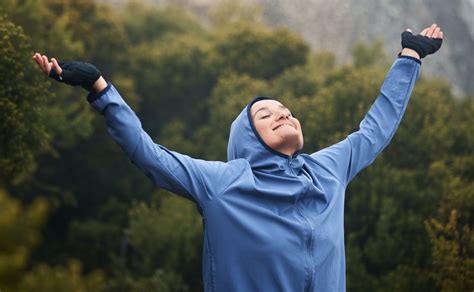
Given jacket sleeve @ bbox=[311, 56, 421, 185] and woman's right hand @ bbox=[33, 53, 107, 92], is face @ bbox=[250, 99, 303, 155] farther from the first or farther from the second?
woman's right hand @ bbox=[33, 53, 107, 92]

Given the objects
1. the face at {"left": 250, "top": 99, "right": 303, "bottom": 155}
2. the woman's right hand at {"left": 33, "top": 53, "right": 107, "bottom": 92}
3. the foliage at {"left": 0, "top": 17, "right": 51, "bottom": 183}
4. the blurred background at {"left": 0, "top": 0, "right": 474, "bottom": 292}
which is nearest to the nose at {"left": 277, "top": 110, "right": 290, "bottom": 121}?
the face at {"left": 250, "top": 99, "right": 303, "bottom": 155}

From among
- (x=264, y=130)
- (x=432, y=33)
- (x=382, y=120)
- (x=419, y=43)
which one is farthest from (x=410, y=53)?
(x=264, y=130)

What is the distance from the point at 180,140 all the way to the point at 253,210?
18523mm

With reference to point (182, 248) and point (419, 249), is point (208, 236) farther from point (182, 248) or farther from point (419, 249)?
point (182, 248)

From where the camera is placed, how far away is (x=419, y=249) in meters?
15.2

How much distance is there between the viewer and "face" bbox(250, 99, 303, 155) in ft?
16.6

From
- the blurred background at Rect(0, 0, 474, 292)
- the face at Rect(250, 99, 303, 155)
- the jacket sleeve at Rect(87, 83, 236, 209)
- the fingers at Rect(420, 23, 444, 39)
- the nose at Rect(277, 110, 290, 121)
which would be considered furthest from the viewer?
the blurred background at Rect(0, 0, 474, 292)

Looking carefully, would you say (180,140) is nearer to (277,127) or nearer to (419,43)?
(419,43)

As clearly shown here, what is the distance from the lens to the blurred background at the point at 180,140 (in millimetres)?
12195

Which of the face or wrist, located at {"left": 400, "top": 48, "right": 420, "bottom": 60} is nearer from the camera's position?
the face

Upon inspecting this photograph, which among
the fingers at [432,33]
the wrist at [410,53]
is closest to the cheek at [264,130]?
the wrist at [410,53]

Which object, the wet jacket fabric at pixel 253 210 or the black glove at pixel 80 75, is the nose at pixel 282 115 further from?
the black glove at pixel 80 75

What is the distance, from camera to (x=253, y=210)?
4.84 metres

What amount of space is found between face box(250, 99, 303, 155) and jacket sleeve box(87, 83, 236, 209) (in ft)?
1.04
